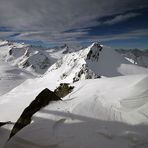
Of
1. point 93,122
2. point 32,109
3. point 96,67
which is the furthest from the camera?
point 96,67

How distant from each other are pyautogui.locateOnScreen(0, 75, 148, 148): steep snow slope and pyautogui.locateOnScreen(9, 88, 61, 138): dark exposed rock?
0.52 m

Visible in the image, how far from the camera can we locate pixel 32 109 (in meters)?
10.2

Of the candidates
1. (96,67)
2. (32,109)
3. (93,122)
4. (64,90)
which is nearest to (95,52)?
(96,67)

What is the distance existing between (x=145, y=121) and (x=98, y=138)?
71.9 inches

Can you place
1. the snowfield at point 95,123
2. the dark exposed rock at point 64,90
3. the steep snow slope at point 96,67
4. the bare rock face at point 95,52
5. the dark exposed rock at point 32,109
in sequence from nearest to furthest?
the snowfield at point 95,123
the dark exposed rock at point 32,109
the dark exposed rock at point 64,90
the steep snow slope at point 96,67
the bare rock face at point 95,52

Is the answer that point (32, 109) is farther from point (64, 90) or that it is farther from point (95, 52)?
point (95, 52)

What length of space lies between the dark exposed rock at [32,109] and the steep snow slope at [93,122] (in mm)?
520

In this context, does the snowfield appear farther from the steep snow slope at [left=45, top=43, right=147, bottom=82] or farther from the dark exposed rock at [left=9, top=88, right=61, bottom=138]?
the steep snow slope at [left=45, top=43, right=147, bottom=82]

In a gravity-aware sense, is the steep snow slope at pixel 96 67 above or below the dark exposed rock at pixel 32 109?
above

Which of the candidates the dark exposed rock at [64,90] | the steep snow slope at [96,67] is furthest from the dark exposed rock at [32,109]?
the steep snow slope at [96,67]

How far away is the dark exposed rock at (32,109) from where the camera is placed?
9.59 metres

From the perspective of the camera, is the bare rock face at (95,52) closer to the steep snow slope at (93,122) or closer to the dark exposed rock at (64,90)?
the dark exposed rock at (64,90)

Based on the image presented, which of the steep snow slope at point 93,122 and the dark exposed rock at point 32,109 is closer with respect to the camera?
the steep snow slope at point 93,122

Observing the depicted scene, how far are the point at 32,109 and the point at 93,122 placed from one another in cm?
360
